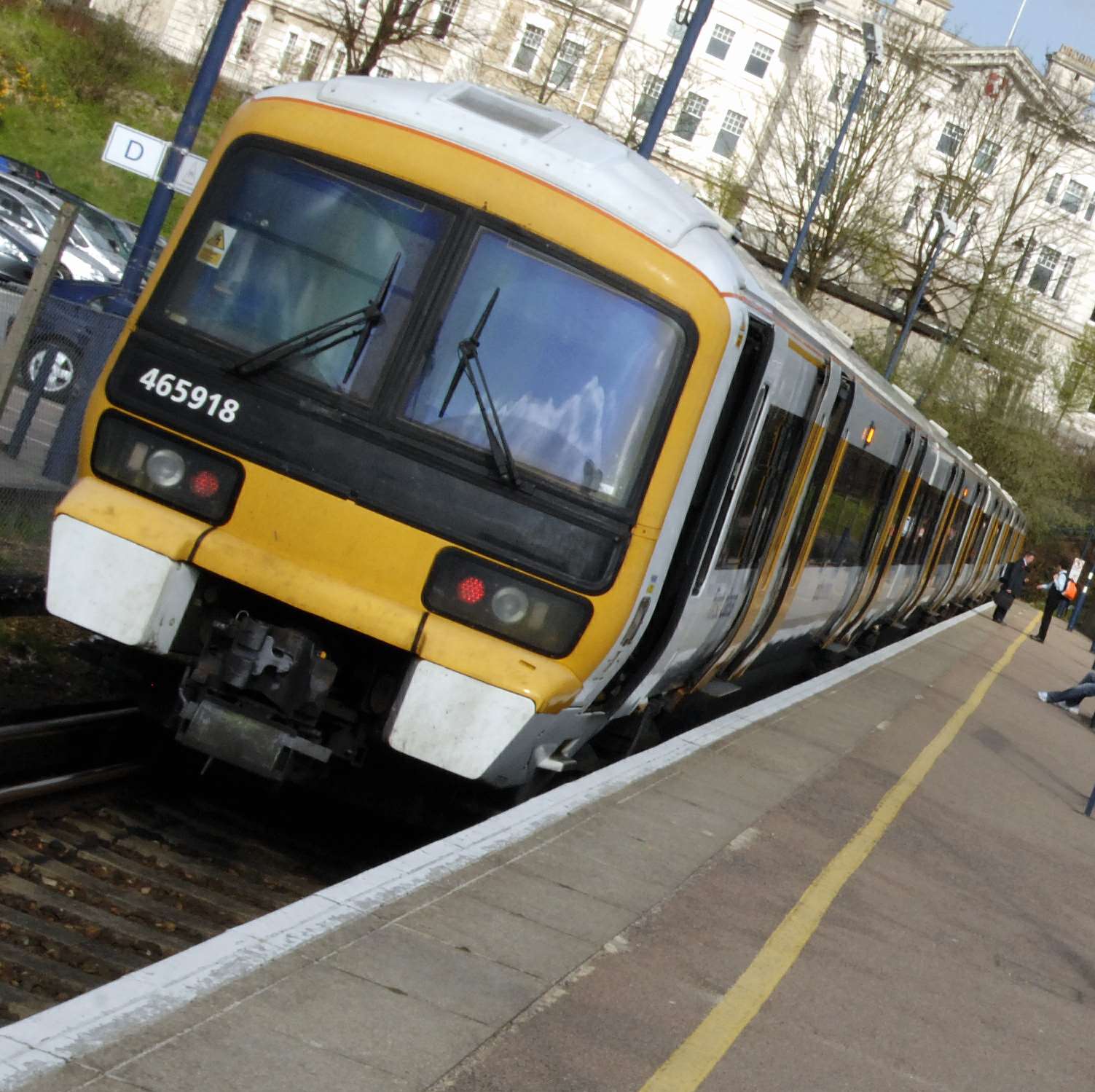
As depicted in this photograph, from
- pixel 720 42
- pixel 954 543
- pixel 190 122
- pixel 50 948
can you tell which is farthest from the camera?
pixel 720 42

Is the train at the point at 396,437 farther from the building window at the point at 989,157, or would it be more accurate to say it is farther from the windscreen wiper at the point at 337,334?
the building window at the point at 989,157

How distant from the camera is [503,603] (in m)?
7.20

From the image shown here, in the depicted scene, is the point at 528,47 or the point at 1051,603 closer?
the point at 1051,603

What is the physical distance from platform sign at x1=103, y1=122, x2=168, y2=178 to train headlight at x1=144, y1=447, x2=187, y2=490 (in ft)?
19.1

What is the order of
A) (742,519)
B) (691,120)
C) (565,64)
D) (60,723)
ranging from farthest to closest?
(691,120) < (565,64) < (742,519) < (60,723)

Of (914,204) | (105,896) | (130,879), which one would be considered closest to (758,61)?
(914,204)

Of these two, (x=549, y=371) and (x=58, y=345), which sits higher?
(x=549, y=371)

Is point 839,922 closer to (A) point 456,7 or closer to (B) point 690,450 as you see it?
(B) point 690,450

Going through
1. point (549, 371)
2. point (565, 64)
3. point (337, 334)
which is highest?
point (565, 64)

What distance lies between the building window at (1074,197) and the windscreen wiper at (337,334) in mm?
76600

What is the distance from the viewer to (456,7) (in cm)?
6625

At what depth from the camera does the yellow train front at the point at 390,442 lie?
7121mm

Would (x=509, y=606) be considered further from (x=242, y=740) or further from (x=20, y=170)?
(x=20, y=170)

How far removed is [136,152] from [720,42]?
62630 mm
